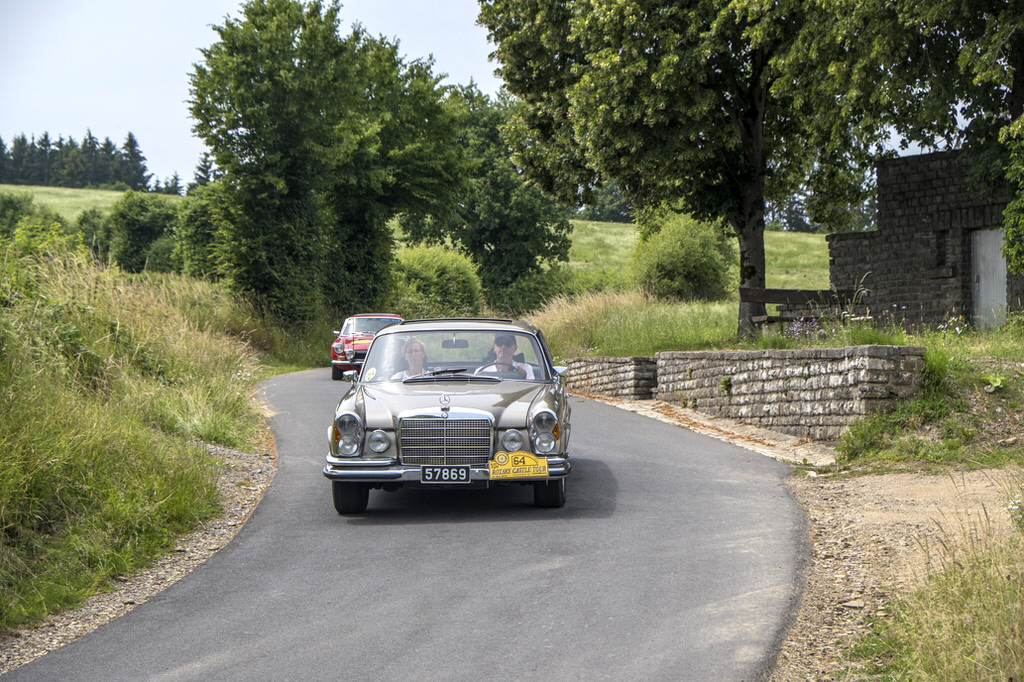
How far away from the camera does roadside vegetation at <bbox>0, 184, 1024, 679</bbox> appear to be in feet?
16.4

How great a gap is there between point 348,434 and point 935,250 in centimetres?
1854

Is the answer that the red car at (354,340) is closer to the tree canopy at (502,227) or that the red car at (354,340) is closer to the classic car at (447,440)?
the classic car at (447,440)

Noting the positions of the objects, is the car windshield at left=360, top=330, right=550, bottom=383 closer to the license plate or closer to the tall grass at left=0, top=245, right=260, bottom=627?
the license plate

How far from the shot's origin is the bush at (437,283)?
5138cm

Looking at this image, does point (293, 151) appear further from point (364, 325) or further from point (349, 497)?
point (349, 497)

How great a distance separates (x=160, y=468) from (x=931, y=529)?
636 cm

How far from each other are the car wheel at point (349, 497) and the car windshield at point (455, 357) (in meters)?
1.15

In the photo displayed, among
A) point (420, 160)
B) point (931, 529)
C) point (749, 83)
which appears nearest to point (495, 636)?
point (931, 529)

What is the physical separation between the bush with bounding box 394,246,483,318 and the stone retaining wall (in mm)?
32607

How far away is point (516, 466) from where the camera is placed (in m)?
8.41

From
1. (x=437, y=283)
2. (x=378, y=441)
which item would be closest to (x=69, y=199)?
(x=437, y=283)

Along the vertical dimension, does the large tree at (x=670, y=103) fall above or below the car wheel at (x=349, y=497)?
above

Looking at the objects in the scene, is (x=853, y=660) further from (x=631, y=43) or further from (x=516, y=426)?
(x=631, y=43)

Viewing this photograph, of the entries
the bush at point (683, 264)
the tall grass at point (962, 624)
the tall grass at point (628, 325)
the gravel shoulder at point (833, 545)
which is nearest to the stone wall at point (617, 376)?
the tall grass at point (628, 325)
